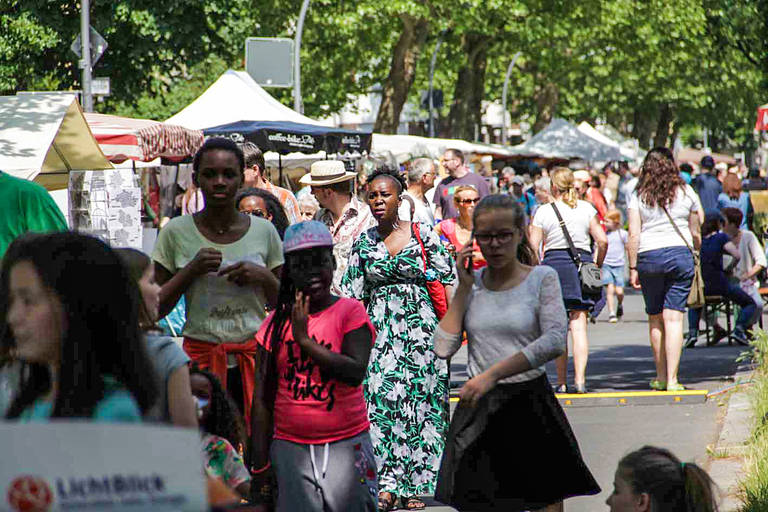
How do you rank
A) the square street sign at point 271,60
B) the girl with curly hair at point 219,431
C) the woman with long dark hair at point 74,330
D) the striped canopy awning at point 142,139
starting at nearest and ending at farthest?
the woman with long dark hair at point 74,330 → the girl with curly hair at point 219,431 → the striped canopy awning at point 142,139 → the square street sign at point 271,60

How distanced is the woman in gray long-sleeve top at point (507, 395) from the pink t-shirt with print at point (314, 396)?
0.60 meters

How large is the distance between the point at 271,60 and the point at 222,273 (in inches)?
730

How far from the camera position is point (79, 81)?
96.2 ft

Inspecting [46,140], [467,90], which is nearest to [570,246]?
[46,140]

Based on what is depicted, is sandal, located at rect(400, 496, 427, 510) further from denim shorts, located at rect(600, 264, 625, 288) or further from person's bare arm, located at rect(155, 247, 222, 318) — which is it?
denim shorts, located at rect(600, 264, 625, 288)

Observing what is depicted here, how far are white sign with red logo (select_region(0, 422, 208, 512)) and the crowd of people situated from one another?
35 cm

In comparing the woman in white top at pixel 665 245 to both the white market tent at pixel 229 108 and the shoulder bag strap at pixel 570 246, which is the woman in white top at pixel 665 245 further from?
the white market tent at pixel 229 108

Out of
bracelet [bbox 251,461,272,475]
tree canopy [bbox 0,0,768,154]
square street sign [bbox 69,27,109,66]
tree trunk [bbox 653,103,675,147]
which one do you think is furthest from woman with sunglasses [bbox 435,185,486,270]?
tree trunk [bbox 653,103,675,147]

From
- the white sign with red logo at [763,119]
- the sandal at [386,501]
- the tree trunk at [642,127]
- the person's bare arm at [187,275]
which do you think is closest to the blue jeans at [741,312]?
the white sign with red logo at [763,119]

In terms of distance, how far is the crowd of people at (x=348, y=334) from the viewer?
2629 millimetres

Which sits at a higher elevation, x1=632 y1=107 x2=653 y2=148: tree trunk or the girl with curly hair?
the girl with curly hair

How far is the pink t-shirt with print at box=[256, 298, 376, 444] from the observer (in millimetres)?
4715

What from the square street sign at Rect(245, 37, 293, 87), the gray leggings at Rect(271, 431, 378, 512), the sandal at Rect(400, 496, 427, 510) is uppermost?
the square street sign at Rect(245, 37, 293, 87)

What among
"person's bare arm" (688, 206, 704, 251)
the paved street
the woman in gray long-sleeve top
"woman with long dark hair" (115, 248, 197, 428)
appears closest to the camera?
"woman with long dark hair" (115, 248, 197, 428)
